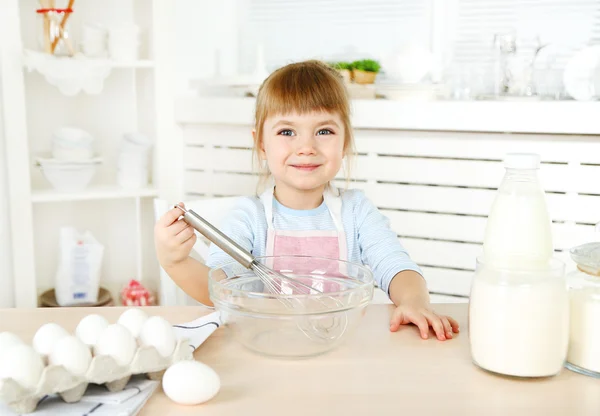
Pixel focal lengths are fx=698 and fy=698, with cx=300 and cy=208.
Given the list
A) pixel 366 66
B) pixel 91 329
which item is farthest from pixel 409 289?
pixel 366 66

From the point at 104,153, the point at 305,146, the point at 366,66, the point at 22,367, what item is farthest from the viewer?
the point at 104,153

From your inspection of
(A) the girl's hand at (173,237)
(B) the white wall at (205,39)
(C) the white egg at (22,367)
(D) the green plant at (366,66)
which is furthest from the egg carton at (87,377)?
(B) the white wall at (205,39)

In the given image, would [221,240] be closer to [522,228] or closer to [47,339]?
[47,339]

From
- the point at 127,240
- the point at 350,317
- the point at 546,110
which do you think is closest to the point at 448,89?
the point at 546,110

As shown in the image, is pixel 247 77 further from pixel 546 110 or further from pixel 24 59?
pixel 546 110

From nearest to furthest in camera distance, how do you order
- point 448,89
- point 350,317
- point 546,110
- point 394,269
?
point 350,317 → point 394,269 → point 546,110 → point 448,89

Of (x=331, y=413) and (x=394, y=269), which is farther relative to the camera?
(x=394, y=269)

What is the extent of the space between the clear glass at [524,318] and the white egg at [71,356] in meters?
0.44

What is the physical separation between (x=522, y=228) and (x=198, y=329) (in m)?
0.43

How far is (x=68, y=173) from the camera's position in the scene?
2230mm

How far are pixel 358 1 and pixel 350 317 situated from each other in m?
1.93

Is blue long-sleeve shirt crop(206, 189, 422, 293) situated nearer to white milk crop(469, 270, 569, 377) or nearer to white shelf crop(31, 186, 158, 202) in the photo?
white milk crop(469, 270, 569, 377)

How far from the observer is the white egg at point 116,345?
28.9 inches

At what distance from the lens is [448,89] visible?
237 centimetres
